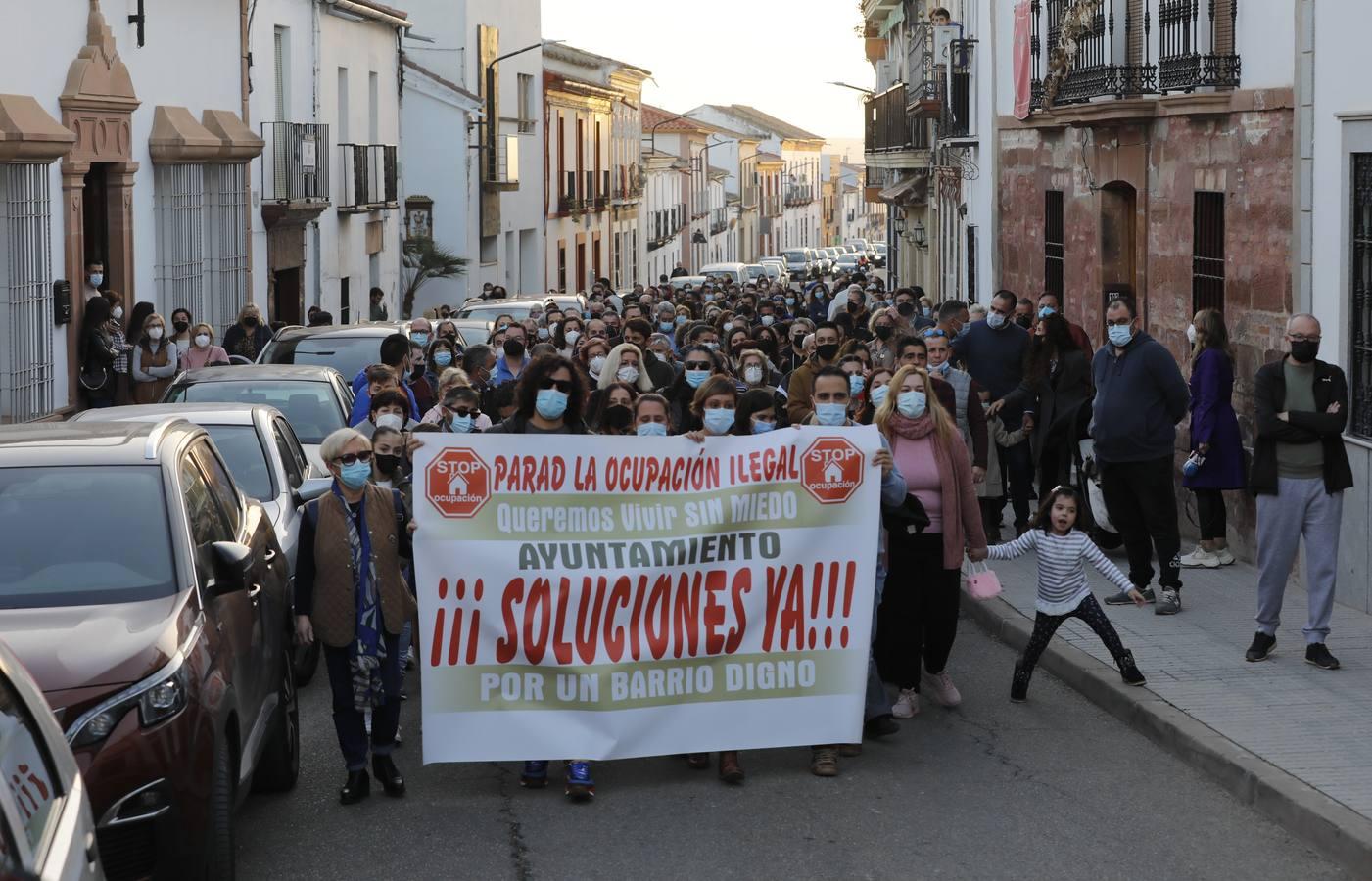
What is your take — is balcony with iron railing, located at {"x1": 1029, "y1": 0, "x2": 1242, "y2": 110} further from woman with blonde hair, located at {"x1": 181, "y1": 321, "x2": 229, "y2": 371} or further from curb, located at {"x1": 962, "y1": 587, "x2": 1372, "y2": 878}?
woman with blonde hair, located at {"x1": 181, "y1": 321, "x2": 229, "y2": 371}

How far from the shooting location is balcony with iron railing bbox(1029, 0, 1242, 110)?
582 inches

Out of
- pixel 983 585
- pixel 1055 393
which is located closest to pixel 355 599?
pixel 983 585

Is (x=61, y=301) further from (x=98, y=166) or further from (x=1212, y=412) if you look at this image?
(x=1212, y=412)

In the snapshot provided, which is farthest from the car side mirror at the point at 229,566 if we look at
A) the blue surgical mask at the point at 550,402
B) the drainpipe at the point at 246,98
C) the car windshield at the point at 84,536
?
the drainpipe at the point at 246,98

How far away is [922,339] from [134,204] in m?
12.5

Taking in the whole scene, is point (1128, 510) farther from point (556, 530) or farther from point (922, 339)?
point (556, 530)

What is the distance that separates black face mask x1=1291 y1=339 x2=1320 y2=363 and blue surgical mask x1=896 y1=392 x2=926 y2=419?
7.16 feet

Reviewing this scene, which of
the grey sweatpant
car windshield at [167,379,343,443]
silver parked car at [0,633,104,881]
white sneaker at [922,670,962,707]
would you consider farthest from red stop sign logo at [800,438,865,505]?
car windshield at [167,379,343,443]

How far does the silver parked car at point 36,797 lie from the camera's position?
3592mm

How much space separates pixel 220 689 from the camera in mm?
6273

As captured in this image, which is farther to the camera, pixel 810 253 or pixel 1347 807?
pixel 810 253

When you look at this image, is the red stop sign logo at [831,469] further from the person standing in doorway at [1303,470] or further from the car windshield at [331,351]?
the car windshield at [331,351]

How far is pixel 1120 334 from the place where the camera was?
460 inches

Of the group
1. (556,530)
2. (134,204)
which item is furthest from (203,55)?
(556,530)
